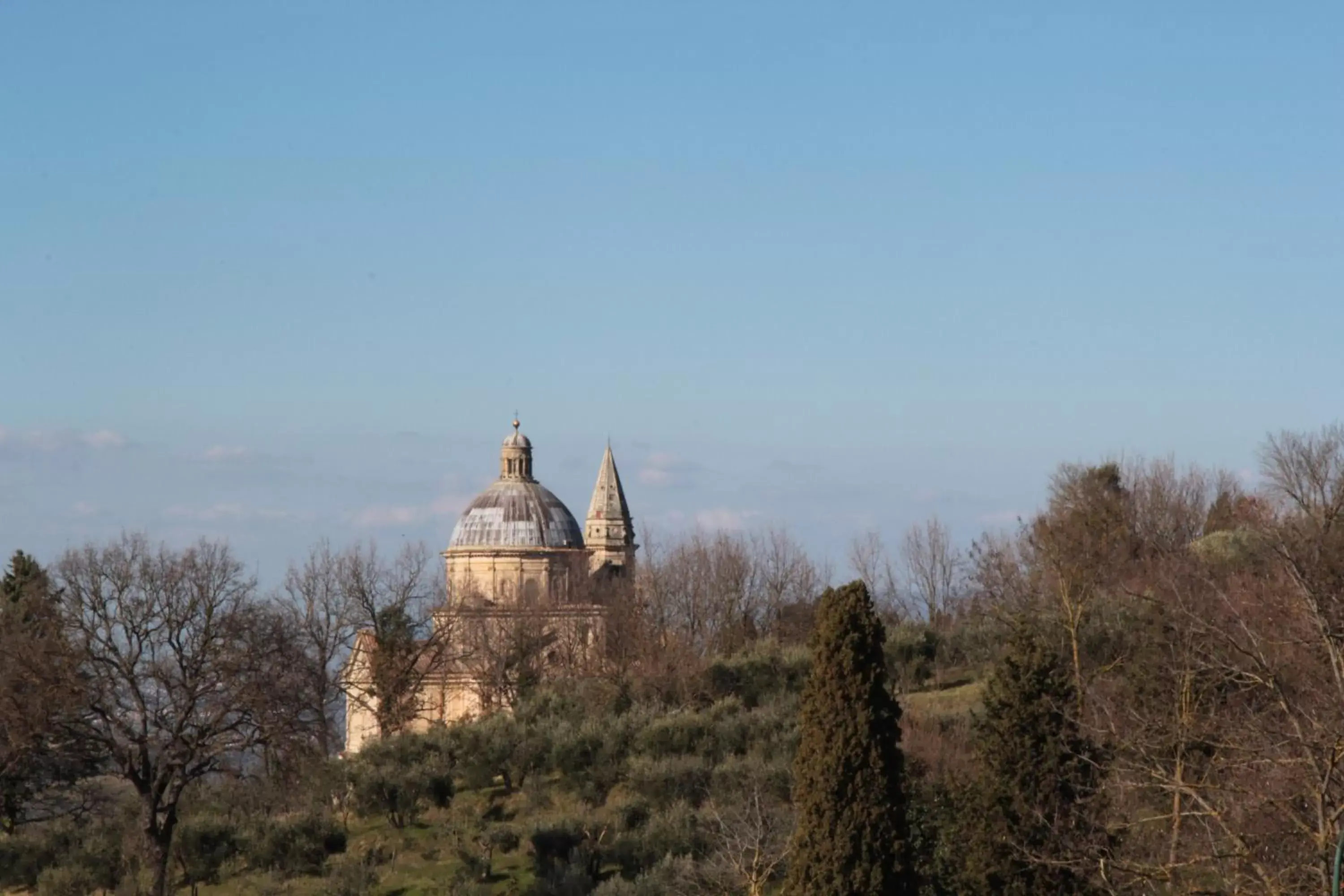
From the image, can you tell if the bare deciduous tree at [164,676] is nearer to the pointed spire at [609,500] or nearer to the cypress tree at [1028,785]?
the cypress tree at [1028,785]

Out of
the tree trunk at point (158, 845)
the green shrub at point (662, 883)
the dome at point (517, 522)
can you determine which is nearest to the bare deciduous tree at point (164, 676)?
the tree trunk at point (158, 845)

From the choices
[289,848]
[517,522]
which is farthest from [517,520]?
[289,848]

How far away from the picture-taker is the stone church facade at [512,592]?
156ft

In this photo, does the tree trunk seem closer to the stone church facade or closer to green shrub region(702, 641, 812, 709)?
the stone church facade

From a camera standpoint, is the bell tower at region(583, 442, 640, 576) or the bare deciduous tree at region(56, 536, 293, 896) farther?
the bell tower at region(583, 442, 640, 576)

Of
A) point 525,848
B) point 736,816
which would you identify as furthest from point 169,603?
point 736,816

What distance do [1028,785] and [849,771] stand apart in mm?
2232

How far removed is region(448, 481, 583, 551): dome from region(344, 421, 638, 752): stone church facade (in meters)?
0.04

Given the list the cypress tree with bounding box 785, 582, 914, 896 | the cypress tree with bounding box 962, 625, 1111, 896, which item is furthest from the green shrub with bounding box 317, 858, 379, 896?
the cypress tree with bounding box 962, 625, 1111, 896

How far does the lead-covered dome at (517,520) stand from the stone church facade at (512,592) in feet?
0.14

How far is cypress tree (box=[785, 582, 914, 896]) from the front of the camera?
21969mm

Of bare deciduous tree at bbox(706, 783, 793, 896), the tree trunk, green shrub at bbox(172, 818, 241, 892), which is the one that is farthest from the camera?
green shrub at bbox(172, 818, 241, 892)

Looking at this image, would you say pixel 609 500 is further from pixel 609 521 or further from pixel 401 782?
pixel 401 782

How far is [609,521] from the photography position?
83250 mm
